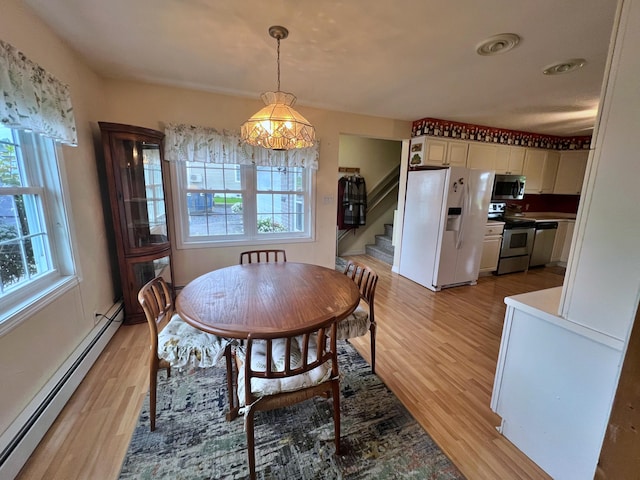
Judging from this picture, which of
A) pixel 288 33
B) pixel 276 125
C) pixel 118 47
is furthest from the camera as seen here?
pixel 118 47

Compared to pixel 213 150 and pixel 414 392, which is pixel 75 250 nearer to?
pixel 213 150

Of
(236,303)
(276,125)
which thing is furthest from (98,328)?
(276,125)

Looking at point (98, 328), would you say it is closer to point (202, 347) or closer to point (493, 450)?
point (202, 347)

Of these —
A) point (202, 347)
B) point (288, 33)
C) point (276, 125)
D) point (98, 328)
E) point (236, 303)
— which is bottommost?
point (98, 328)

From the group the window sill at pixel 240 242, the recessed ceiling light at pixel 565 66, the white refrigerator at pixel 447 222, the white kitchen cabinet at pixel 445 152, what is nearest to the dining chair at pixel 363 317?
the window sill at pixel 240 242

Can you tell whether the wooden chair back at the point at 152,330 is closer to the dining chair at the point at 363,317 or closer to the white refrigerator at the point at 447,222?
the dining chair at the point at 363,317

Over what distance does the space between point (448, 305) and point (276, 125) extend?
2.83m

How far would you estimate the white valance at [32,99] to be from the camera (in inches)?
51.4

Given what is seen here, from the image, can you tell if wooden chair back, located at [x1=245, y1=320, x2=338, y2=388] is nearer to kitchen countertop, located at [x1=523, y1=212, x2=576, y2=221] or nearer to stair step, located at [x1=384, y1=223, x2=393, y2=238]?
stair step, located at [x1=384, y1=223, x2=393, y2=238]

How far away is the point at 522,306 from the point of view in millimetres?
1398

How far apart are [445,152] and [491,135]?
0.97m

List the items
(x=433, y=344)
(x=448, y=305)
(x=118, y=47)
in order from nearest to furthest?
(x=118, y=47), (x=433, y=344), (x=448, y=305)

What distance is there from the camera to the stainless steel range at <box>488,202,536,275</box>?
4145 mm

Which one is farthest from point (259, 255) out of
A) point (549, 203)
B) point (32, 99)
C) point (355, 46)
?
point (549, 203)
